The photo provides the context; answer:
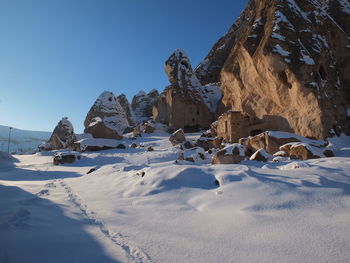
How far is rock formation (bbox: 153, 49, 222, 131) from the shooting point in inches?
1220

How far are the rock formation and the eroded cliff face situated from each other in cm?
1153

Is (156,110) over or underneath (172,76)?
underneath

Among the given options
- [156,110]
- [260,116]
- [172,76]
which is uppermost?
[172,76]

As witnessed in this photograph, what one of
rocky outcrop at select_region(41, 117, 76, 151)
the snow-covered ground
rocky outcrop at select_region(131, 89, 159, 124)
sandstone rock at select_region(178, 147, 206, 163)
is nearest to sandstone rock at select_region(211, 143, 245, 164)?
sandstone rock at select_region(178, 147, 206, 163)

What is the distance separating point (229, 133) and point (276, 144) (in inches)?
239

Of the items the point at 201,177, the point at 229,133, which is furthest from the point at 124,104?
the point at 201,177

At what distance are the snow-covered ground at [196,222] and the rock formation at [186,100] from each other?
2592 centimetres

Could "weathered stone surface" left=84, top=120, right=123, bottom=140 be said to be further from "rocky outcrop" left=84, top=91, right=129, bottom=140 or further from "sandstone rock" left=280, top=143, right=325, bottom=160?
"sandstone rock" left=280, top=143, right=325, bottom=160

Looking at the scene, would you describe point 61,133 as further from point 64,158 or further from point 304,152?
point 304,152

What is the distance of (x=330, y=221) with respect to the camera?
2713 millimetres

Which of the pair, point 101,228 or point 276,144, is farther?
point 276,144

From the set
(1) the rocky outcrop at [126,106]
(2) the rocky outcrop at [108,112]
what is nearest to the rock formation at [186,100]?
(2) the rocky outcrop at [108,112]

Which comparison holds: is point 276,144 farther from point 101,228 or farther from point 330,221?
point 101,228

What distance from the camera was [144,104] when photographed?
179ft
